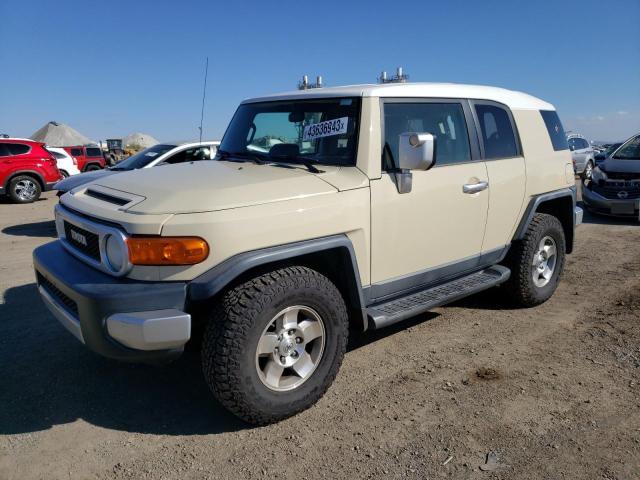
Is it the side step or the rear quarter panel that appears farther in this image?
the rear quarter panel

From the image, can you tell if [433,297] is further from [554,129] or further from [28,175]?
[28,175]

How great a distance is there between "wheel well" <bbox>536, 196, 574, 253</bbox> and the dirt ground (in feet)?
3.14

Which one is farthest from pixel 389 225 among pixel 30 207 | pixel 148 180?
pixel 30 207

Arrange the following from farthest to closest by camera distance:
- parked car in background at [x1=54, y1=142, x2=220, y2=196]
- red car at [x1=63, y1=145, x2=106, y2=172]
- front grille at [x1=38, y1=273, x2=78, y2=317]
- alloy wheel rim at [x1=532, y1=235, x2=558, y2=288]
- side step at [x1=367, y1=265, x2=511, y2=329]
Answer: red car at [x1=63, y1=145, x2=106, y2=172] < parked car in background at [x1=54, y1=142, x2=220, y2=196] < alloy wheel rim at [x1=532, y1=235, x2=558, y2=288] < side step at [x1=367, y1=265, x2=511, y2=329] < front grille at [x1=38, y1=273, x2=78, y2=317]

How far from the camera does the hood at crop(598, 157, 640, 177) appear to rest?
952 centimetres

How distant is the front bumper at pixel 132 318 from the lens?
2.58 m

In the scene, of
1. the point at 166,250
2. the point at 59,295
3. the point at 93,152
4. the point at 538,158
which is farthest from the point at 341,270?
the point at 93,152

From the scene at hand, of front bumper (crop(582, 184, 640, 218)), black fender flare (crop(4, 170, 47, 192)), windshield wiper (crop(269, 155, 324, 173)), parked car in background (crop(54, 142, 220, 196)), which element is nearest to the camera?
windshield wiper (crop(269, 155, 324, 173))

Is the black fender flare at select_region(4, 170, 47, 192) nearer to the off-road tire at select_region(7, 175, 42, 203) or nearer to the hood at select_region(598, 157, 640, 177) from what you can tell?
the off-road tire at select_region(7, 175, 42, 203)

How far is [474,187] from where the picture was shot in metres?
4.03

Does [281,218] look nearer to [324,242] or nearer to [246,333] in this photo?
[324,242]

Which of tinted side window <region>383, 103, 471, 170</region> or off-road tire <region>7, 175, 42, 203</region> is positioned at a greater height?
tinted side window <region>383, 103, 471, 170</region>

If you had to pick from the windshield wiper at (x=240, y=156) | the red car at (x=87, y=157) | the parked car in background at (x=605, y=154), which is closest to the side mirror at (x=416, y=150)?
the windshield wiper at (x=240, y=156)

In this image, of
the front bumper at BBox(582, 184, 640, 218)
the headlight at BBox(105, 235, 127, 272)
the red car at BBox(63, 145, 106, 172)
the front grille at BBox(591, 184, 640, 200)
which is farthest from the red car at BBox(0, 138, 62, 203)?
the front grille at BBox(591, 184, 640, 200)
